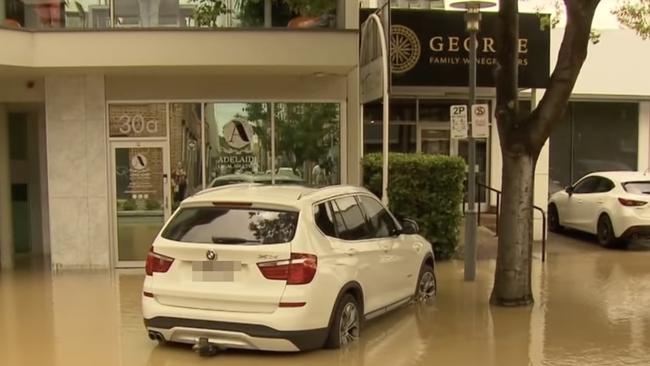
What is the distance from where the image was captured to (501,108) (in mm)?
8531

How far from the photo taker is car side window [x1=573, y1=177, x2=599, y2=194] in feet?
49.2

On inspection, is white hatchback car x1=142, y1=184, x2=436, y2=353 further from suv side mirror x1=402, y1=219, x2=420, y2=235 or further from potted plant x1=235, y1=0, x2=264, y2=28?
potted plant x1=235, y1=0, x2=264, y2=28

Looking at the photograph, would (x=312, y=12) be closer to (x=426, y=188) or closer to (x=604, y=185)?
(x=426, y=188)

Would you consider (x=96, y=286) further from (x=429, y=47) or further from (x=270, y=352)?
(x=429, y=47)

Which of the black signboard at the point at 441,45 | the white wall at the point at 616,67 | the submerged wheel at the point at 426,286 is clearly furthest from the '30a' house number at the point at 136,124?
the white wall at the point at 616,67

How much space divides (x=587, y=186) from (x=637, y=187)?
1415 mm

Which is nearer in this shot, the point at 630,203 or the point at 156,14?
the point at 156,14

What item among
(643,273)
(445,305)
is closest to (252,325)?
(445,305)

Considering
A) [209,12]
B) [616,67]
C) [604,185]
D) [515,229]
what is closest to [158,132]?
[209,12]

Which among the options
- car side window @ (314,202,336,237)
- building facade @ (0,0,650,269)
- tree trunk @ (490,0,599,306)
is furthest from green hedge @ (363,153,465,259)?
car side window @ (314,202,336,237)

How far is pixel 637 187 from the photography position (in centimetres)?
1397

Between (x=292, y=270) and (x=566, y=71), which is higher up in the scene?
(x=566, y=71)

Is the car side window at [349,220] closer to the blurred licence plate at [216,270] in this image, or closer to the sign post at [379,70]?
the blurred licence plate at [216,270]

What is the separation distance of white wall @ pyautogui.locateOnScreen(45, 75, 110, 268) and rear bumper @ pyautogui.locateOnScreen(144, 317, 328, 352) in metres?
5.87
